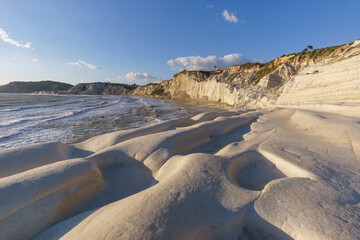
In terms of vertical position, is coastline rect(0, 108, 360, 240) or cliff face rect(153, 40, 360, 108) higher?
cliff face rect(153, 40, 360, 108)

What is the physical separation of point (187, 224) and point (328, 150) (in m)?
2.90

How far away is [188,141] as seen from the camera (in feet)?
11.7

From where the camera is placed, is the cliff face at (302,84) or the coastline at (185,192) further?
the cliff face at (302,84)

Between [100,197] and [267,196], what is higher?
[267,196]

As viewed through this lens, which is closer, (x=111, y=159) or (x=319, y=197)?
(x=319, y=197)

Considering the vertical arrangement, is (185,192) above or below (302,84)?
below

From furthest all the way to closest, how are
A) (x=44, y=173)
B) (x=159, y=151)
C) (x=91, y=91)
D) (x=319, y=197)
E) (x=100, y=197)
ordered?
1. (x=91, y=91)
2. (x=159, y=151)
3. (x=100, y=197)
4. (x=44, y=173)
5. (x=319, y=197)

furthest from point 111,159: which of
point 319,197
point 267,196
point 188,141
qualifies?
point 319,197

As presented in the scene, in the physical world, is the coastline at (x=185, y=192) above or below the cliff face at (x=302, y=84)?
below

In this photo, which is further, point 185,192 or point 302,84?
point 302,84

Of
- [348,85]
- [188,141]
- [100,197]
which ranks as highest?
[348,85]

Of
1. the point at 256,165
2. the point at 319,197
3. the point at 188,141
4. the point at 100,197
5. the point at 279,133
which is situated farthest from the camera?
the point at 279,133

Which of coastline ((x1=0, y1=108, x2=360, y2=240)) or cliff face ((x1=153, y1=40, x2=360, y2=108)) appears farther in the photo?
cliff face ((x1=153, y1=40, x2=360, y2=108))

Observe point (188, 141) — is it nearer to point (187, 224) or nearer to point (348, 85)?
point (187, 224)
